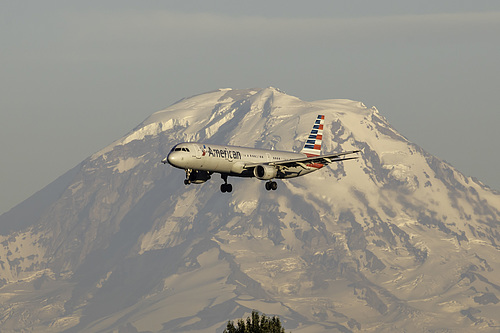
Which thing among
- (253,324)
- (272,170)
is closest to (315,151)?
(272,170)

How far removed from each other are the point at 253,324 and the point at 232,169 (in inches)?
1796

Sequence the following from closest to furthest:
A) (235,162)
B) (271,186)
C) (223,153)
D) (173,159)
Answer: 1. (173,159)
2. (223,153)
3. (235,162)
4. (271,186)

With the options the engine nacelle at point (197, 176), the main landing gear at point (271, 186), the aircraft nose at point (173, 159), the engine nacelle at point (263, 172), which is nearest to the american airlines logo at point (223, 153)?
the engine nacelle at point (263, 172)

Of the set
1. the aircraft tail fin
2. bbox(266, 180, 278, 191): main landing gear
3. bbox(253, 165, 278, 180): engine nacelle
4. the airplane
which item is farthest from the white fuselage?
the aircraft tail fin

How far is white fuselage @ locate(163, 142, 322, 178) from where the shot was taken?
133750 millimetres

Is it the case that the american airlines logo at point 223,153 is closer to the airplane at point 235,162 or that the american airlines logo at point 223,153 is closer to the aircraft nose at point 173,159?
the airplane at point 235,162

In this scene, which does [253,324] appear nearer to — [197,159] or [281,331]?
[281,331]

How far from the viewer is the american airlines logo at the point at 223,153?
5359 inches

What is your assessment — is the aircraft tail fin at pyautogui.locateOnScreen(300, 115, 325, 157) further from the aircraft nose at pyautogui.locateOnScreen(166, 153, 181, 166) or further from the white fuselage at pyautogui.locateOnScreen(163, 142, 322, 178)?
the aircraft nose at pyautogui.locateOnScreen(166, 153, 181, 166)

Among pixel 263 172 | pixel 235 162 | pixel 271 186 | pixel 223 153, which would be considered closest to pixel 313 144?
pixel 271 186

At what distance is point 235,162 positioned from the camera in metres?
140

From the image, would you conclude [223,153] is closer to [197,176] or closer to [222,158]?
[222,158]

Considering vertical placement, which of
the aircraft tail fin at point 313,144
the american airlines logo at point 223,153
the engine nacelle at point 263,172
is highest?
the aircraft tail fin at point 313,144

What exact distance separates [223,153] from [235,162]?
8.19ft
